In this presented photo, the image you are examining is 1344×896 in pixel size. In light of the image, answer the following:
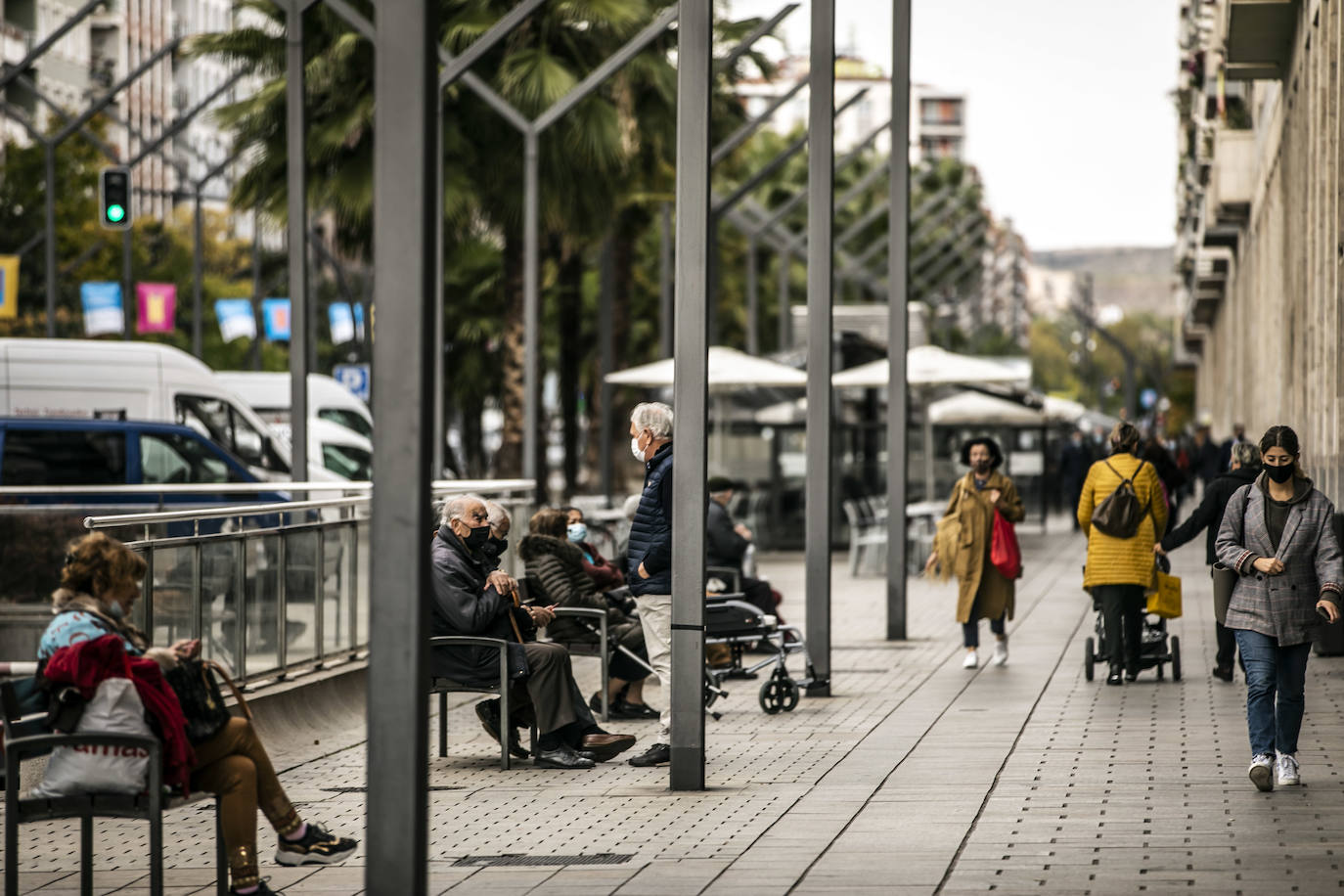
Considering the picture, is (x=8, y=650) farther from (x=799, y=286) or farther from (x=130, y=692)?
(x=799, y=286)

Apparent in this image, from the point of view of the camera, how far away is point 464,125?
29.0 m

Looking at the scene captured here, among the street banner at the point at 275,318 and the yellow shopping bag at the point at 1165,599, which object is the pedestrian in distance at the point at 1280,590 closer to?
the yellow shopping bag at the point at 1165,599

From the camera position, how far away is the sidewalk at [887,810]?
8.02m

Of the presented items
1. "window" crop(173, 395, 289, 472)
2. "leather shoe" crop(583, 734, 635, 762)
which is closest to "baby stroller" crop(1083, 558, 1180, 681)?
"leather shoe" crop(583, 734, 635, 762)

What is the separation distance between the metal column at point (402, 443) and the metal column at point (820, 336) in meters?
8.54

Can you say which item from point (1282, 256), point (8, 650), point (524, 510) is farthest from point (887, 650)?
point (1282, 256)

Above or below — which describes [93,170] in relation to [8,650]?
above

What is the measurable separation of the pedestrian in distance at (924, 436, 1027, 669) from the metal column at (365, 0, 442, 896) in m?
9.97

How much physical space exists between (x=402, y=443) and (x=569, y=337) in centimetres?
3003

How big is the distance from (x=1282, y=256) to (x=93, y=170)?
34566 mm

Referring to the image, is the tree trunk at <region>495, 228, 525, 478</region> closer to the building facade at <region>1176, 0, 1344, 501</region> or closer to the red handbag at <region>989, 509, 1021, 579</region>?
the building facade at <region>1176, 0, 1344, 501</region>

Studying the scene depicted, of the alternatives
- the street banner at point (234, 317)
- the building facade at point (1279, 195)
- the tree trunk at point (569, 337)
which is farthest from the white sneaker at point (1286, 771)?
the street banner at point (234, 317)

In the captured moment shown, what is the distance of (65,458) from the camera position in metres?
22.3

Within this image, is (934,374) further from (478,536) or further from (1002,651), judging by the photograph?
(478,536)
